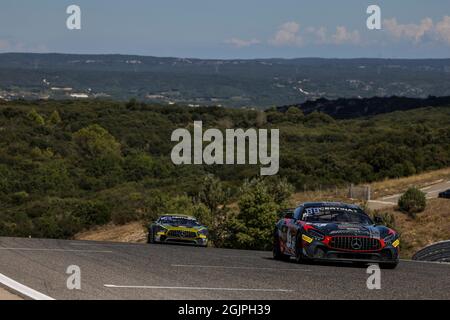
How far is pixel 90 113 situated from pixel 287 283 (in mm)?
119449

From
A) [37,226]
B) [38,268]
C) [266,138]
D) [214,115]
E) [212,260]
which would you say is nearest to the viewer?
[38,268]

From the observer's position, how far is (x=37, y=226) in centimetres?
5616

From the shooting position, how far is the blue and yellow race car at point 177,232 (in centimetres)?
2706

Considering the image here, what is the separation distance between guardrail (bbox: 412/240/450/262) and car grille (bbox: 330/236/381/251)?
5.08m

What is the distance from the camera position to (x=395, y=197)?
57375 mm

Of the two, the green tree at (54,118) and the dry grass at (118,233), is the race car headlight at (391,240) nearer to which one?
the dry grass at (118,233)

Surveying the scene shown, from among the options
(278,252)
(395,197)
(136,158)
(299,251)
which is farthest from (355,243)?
(136,158)

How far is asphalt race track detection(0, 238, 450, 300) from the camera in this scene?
11.5m

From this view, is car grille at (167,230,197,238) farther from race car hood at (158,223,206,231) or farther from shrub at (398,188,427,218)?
shrub at (398,188,427,218)

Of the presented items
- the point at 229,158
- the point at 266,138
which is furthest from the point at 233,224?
the point at 266,138

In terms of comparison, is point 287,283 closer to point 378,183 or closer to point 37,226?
A: point 37,226
